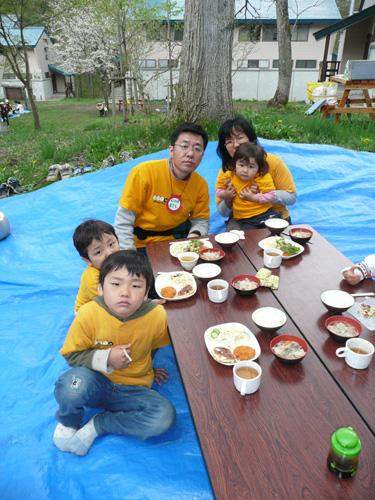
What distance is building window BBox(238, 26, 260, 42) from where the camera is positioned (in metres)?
22.4

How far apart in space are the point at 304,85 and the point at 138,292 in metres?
25.8

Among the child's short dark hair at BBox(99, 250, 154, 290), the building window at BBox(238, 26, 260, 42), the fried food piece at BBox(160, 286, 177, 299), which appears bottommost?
the fried food piece at BBox(160, 286, 177, 299)

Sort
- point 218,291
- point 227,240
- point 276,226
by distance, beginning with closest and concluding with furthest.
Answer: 1. point 218,291
2. point 227,240
3. point 276,226

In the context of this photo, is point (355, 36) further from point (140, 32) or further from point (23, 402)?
point (23, 402)

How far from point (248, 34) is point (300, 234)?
23779mm

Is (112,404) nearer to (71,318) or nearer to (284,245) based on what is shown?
(71,318)

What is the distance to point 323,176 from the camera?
5.33m

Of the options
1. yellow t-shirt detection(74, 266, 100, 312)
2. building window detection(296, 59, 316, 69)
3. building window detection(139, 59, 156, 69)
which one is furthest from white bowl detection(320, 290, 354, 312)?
building window detection(296, 59, 316, 69)

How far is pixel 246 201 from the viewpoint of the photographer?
3727mm

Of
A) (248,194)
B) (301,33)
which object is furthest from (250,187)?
(301,33)

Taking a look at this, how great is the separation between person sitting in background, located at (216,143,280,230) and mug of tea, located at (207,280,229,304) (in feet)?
4.72

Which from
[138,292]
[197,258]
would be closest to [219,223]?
[197,258]

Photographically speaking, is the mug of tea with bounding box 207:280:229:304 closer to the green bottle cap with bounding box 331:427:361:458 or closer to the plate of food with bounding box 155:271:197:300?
the plate of food with bounding box 155:271:197:300

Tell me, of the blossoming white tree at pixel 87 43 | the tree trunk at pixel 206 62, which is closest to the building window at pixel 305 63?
the blossoming white tree at pixel 87 43
